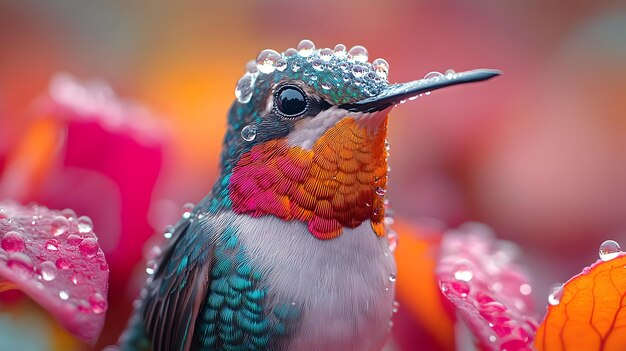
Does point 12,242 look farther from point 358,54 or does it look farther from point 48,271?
point 358,54

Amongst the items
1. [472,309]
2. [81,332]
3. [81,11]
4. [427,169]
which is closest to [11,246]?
[81,332]

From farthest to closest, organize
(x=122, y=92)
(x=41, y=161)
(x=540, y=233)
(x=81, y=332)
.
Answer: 1. (x=122, y=92)
2. (x=540, y=233)
3. (x=41, y=161)
4. (x=81, y=332)

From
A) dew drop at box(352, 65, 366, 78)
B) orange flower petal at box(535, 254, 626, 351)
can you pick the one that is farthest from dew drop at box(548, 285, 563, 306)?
dew drop at box(352, 65, 366, 78)

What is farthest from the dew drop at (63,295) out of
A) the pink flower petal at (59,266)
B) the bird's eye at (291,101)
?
the bird's eye at (291,101)

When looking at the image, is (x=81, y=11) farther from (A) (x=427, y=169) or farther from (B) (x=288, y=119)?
(B) (x=288, y=119)

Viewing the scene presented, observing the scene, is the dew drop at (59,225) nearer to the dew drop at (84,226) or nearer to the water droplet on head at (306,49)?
the dew drop at (84,226)

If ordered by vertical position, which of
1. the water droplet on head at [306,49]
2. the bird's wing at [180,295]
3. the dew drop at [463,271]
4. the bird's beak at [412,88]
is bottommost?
the bird's wing at [180,295]
